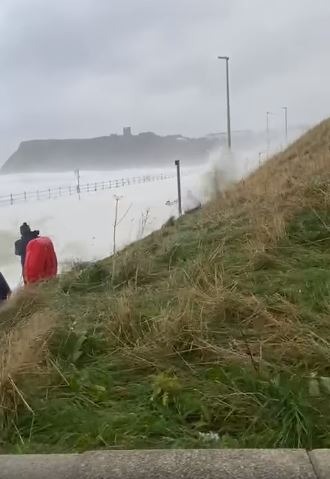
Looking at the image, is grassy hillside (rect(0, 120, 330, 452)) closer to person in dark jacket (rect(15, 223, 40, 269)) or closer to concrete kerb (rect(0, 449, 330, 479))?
concrete kerb (rect(0, 449, 330, 479))

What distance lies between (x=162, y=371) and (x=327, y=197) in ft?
13.6

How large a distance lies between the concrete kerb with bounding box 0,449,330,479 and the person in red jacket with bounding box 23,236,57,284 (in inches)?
196

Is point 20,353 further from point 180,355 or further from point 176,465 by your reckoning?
point 176,465

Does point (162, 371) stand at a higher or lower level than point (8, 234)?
higher

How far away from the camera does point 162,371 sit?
3.43 metres

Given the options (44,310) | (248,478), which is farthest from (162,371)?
(44,310)

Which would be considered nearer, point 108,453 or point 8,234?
point 108,453

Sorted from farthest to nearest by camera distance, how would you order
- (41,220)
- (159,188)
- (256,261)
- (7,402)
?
(159,188)
(41,220)
(256,261)
(7,402)

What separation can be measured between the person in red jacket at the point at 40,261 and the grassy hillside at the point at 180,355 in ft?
4.39

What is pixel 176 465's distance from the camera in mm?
2330

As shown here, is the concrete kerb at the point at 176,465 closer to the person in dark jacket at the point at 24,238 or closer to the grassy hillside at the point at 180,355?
the grassy hillside at the point at 180,355

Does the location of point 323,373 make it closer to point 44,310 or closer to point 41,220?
point 44,310

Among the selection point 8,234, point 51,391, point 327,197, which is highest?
point 327,197

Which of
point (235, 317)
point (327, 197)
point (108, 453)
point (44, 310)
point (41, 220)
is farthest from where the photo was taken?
point (41, 220)
